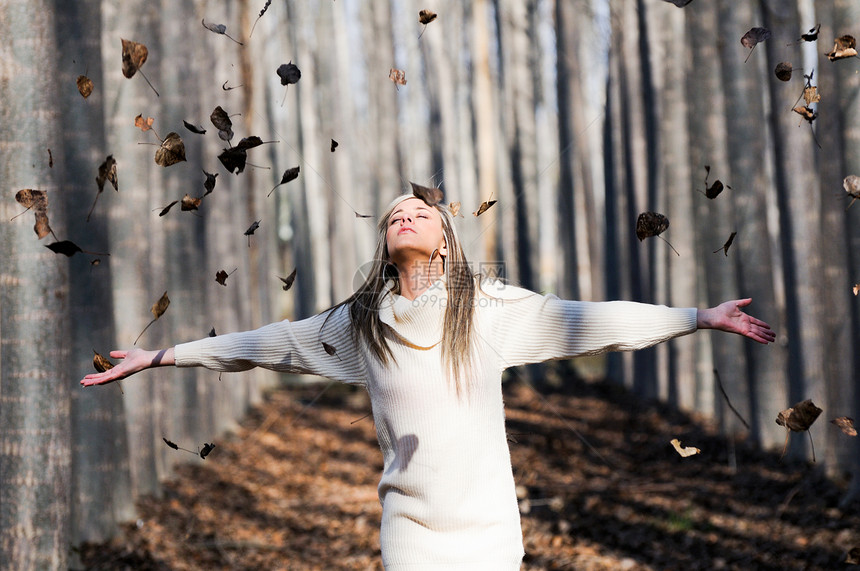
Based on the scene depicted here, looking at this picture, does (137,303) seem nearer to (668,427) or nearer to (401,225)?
(401,225)

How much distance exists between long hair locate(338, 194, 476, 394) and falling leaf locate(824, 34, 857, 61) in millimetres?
1608

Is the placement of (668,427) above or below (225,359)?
below

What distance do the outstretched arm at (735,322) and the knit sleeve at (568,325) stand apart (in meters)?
0.05

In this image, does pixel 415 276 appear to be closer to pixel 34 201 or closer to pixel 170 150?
pixel 170 150

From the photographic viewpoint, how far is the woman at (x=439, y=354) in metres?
2.56

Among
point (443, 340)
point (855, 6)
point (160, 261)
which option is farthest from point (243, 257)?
point (443, 340)

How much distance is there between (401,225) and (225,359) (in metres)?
0.75


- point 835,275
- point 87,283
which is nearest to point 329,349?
point 87,283

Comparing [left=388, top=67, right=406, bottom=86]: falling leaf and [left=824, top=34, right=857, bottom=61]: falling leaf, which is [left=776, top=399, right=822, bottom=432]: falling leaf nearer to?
[left=824, top=34, right=857, bottom=61]: falling leaf

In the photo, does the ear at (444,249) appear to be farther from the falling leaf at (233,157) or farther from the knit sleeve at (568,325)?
the falling leaf at (233,157)

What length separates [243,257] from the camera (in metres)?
13.5

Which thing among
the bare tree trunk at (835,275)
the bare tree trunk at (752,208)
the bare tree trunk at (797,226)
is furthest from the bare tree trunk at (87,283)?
the bare tree trunk at (752,208)

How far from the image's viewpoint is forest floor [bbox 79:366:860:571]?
5.28 m

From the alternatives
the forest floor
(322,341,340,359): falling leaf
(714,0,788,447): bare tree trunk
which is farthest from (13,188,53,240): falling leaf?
(714,0,788,447): bare tree trunk
